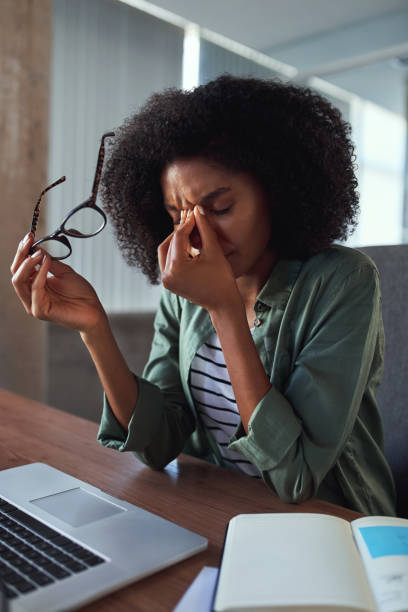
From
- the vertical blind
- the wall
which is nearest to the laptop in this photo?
the wall

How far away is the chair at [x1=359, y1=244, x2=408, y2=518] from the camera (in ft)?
3.42

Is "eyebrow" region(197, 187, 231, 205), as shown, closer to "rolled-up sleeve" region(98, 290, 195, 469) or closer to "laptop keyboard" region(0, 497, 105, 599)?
"rolled-up sleeve" region(98, 290, 195, 469)

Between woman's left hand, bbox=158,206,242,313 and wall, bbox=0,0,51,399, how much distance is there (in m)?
1.56

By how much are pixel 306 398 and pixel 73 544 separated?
370 mm

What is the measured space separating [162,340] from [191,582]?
2.14ft

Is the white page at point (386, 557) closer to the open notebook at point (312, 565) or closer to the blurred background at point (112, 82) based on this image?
the open notebook at point (312, 565)

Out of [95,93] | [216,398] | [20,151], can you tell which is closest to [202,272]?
[216,398]

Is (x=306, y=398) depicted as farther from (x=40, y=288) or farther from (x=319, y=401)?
(x=40, y=288)

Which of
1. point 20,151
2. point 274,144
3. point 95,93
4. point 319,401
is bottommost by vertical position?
point 319,401

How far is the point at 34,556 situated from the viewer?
0.52 metres

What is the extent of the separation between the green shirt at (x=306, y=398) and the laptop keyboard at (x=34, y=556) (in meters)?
0.28

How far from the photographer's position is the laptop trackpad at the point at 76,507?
618mm

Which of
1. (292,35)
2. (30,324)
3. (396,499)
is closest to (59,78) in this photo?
(30,324)

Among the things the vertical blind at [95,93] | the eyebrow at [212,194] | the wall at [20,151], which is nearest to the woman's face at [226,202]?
the eyebrow at [212,194]
